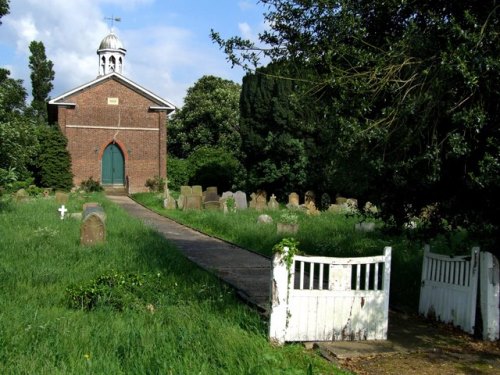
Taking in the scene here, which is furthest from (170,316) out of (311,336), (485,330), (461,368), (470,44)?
(470,44)

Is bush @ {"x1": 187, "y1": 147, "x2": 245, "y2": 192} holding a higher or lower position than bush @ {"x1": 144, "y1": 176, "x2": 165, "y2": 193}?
higher

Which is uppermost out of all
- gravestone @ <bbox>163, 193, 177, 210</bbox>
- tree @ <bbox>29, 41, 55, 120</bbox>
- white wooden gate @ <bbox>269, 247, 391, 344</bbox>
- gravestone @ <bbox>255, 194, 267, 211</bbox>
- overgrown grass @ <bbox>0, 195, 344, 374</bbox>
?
tree @ <bbox>29, 41, 55, 120</bbox>

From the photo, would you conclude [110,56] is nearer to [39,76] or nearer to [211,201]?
[39,76]

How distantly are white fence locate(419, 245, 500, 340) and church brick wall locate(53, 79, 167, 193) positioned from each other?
112ft

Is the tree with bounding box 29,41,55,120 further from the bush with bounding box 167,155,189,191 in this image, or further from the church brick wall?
the bush with bounding box 167,155,189,191

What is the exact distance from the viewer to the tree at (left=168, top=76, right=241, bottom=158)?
52.8m

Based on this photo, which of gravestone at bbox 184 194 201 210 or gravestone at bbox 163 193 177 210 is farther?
gravestone at bbox 163 193 177 210

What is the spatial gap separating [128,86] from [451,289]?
36333 mm

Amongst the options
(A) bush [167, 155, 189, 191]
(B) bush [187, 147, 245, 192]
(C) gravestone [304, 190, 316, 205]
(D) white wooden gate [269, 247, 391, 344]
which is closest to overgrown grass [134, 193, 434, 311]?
(D) white wooden gate [269, 247, 391, 344]

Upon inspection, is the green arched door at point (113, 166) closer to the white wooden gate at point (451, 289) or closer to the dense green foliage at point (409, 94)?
the dense green foliage at point (409, 94)

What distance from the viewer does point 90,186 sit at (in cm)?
3841

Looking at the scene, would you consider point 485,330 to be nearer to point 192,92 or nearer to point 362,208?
point 362,208

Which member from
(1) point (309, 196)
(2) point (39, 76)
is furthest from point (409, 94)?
(2) point (39, 76)

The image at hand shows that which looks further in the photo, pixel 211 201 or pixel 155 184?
pixel 155 184
